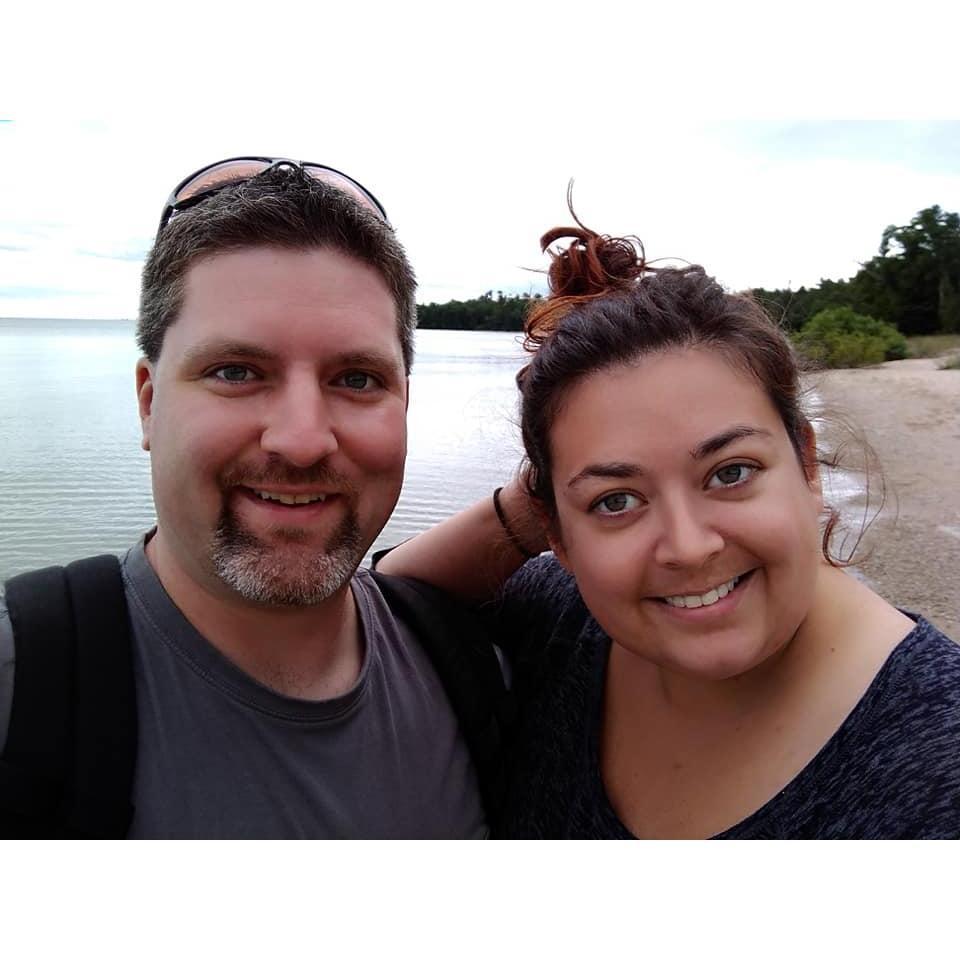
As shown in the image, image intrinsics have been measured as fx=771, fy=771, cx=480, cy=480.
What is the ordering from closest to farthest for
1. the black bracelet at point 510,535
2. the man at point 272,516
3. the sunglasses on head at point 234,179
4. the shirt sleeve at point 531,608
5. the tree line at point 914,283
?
the man at point 272,516, the sunglasses on head at point 234,179, the shirt sleeve at point 531,608, the black bracelet at point 510,535, the tree line at point 914,283

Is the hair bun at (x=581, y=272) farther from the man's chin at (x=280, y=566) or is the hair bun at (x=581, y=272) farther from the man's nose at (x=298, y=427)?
the man's chin at (x=280, y=566)

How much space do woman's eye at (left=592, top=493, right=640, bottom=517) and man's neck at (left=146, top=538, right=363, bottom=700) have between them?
67cm

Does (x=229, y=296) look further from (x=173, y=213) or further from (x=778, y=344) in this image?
(x=778, y=344)

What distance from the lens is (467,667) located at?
6.79 feet

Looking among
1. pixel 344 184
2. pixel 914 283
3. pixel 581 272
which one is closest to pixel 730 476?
pixel 581 272

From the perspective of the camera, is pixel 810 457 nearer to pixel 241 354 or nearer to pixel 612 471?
pixel 612 471

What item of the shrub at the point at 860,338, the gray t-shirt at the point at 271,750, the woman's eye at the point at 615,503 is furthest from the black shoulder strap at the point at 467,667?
the shrub at the point at 860,338

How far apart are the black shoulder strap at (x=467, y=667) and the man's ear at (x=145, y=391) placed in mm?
770

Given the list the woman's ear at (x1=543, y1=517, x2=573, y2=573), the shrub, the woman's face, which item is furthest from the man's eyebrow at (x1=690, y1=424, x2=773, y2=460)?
the shrub

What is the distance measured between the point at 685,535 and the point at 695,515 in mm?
55

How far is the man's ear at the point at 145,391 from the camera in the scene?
1.94 metres

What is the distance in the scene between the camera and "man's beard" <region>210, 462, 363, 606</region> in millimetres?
1772
